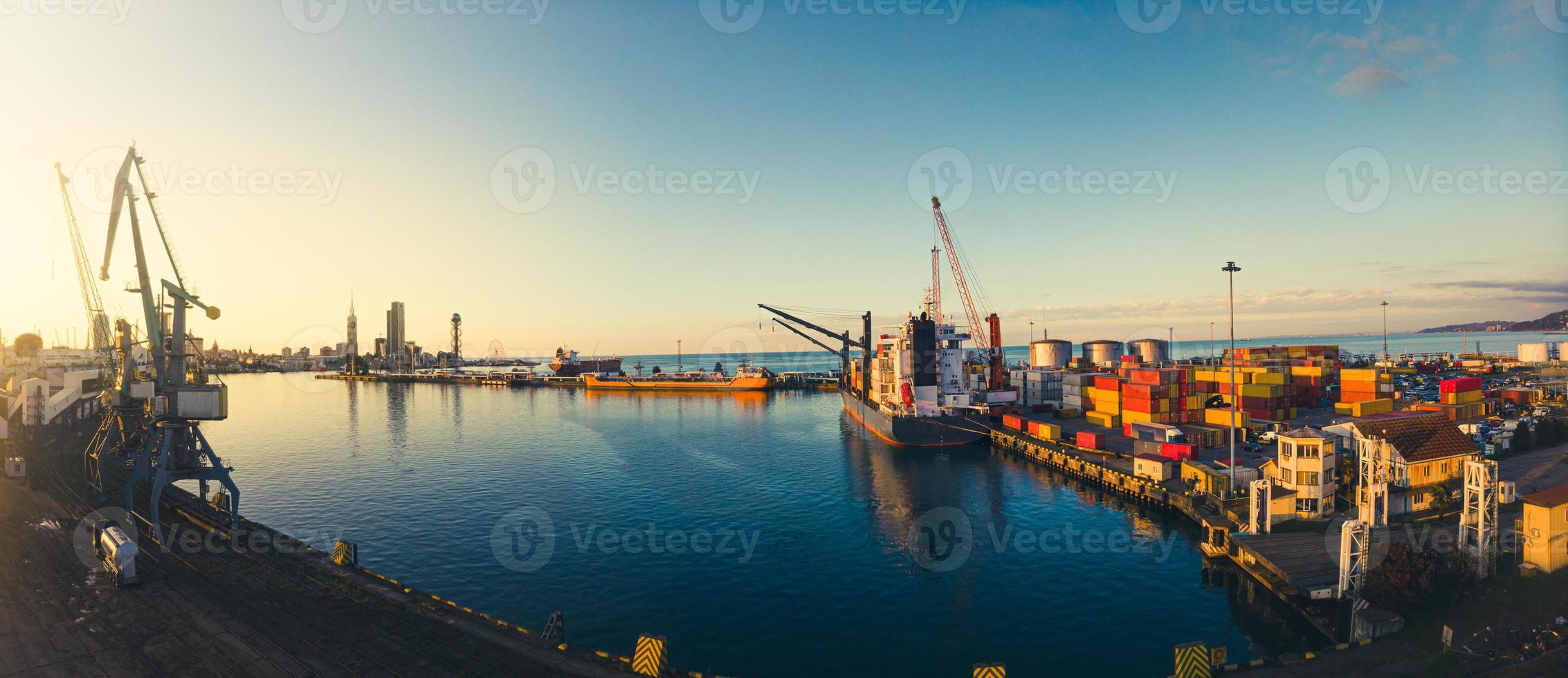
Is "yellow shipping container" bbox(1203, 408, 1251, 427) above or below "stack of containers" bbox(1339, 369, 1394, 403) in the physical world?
below

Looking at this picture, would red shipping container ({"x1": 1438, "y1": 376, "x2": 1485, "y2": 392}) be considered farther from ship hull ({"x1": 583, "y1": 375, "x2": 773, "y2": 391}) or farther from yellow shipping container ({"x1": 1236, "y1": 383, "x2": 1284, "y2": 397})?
ship hull ({"x1": 583, "y1": 375, "x2": 773, "y2": 391})

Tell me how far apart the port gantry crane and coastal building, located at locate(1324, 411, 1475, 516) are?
61581mm

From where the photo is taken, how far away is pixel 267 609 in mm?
22812

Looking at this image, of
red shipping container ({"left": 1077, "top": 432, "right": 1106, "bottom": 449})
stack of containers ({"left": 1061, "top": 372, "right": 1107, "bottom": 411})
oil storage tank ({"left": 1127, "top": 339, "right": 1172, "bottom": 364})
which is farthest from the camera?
oil storage tank ({"left": 1127, "top": 339, "right": 1172, "bottom": 364})

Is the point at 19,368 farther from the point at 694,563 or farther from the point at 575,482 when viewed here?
the point at 694,563

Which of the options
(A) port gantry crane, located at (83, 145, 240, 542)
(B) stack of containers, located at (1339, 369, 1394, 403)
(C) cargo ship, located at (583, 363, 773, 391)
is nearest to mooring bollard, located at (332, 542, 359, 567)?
(A) port gantry crane, located at (83, 145, 240, 542)

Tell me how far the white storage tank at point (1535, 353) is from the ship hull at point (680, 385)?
531 ft

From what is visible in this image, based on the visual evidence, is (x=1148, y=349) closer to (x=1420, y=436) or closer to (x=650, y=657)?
(x=1420, y=436)

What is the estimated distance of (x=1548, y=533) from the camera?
23.7 meters

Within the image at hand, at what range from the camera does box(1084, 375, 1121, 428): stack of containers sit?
2680 inches

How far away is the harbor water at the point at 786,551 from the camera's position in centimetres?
2403

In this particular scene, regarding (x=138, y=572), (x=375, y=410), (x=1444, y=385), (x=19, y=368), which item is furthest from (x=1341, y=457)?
(x=19, y=368)

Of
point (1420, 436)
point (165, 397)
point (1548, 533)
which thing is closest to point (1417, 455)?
point (1420, 436)

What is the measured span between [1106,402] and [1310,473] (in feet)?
127
